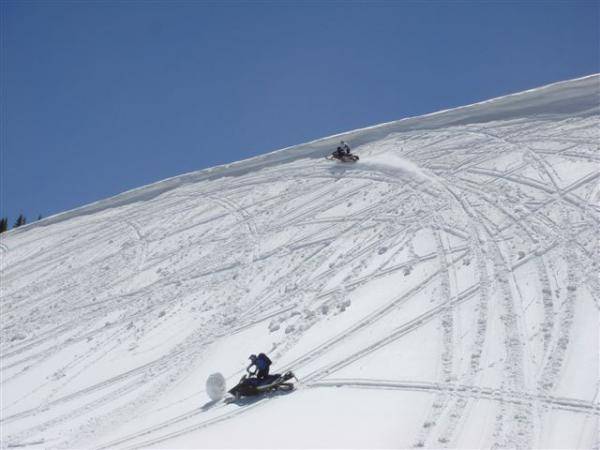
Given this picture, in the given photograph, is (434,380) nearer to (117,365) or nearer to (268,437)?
(268,437)

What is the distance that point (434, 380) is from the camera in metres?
8.79

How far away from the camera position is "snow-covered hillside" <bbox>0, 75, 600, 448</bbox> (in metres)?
8.41

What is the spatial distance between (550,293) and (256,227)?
868cm

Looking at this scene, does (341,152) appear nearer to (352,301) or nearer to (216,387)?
(352,301)

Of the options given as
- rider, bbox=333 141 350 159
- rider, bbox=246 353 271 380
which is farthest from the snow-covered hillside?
rider, bbox=333 141 350 159

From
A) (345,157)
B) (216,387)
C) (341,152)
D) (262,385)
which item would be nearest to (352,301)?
(262,385)

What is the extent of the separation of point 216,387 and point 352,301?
10.4 ft

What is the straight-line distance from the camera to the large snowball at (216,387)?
991cm

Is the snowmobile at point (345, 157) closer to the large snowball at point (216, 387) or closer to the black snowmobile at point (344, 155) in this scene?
the black snowmobile at point (344, 155)

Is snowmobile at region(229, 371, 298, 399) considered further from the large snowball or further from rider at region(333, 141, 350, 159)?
rider at region(333, 141, 350, 159)

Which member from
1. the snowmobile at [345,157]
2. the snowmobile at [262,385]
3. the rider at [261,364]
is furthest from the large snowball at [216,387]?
the snowmobile at [345,157]

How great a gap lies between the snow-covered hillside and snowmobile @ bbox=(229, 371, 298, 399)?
169 mm

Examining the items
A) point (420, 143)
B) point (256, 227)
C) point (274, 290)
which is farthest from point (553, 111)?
point (274, 290)

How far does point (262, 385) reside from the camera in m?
9.71
